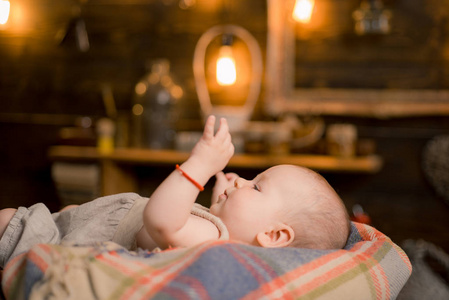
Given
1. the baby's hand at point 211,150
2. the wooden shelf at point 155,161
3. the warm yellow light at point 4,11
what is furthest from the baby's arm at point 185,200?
the warm yellow light at point 4,11

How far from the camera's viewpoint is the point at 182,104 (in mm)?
2922

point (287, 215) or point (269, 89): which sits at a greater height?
point (269, 89)

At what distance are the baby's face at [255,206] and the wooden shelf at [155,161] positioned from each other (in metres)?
1.41

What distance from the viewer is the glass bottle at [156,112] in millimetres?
2721

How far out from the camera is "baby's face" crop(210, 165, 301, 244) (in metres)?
1.00

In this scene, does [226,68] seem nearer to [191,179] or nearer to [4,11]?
[4,11]

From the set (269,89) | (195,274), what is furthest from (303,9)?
(195,274)

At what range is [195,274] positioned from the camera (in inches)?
27.5

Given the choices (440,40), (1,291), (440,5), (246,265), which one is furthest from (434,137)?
(1,291)

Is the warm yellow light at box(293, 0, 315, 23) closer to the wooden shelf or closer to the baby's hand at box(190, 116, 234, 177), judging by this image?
the wooden shelf

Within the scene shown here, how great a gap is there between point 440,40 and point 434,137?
0.50 metres

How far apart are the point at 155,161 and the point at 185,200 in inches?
68.5

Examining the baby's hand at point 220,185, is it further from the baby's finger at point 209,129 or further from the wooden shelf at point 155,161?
the wooden shelf at point 155,161

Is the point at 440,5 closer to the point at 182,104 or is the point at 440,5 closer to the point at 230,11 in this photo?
the point at 230,11
